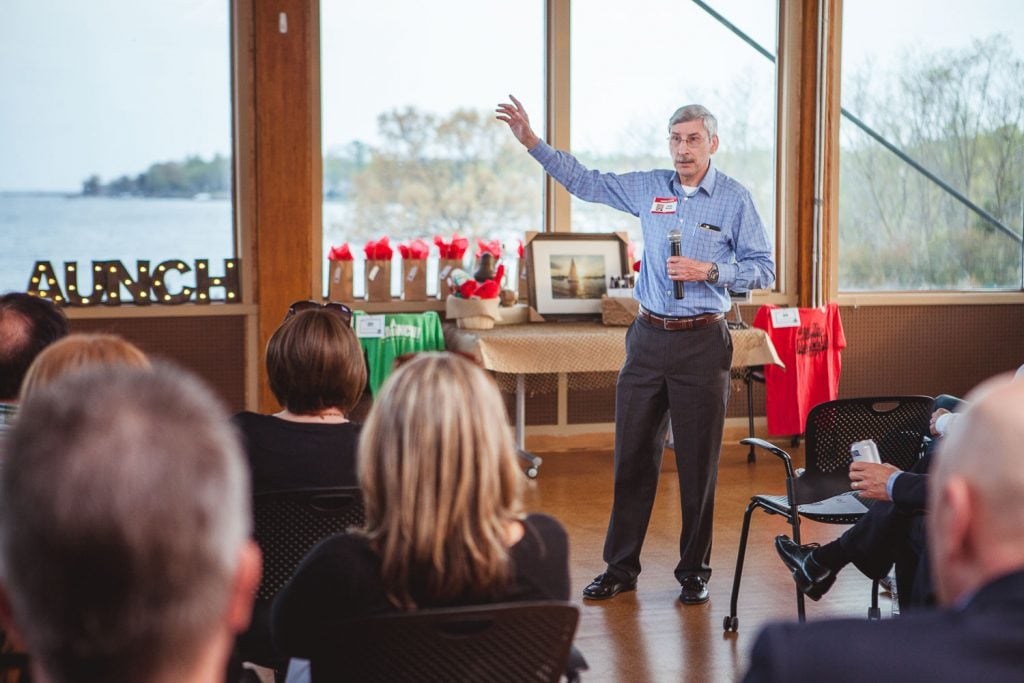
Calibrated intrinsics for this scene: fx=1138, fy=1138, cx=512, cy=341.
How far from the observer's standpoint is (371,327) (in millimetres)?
6117

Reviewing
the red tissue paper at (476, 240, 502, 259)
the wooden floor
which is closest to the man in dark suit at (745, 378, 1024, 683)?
the wooden floor

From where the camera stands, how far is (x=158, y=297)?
6.43 metres

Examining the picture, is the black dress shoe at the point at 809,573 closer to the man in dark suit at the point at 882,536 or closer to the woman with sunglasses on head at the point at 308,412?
the man in dark suit at the point at 882,536

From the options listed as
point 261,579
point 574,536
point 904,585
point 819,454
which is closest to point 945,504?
point 261,579

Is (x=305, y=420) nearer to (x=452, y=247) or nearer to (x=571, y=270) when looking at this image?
(x=452, y=247)

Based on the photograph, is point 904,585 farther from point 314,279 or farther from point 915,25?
point 915,25

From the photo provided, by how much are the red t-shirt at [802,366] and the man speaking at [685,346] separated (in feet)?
9.01

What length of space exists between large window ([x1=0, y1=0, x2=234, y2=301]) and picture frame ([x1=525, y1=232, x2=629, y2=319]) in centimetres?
178

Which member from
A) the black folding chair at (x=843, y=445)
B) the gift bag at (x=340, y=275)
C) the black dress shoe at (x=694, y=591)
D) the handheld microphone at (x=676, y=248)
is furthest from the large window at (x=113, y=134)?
the black folding chair at (x=843, y=445)

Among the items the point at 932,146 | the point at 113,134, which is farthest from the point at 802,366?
the point at 113,134

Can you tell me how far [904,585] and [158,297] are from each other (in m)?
4.61

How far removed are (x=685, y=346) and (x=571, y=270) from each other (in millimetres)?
2690

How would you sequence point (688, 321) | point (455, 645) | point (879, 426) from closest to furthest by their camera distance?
point (455, 645) → point (879, 426) → point (688, 321)

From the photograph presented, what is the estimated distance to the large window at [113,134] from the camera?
6.33m
